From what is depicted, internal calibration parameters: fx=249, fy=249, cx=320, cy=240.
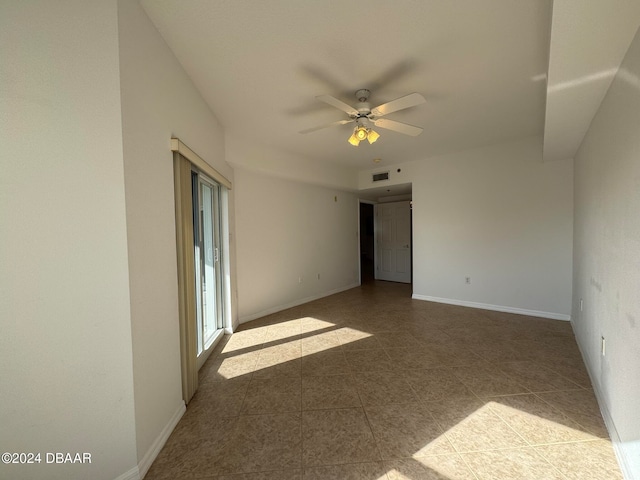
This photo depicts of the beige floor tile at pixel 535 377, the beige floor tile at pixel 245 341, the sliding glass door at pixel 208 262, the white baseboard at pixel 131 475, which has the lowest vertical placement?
the beige floor tile at pixel 535 377

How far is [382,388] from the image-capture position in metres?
2.19

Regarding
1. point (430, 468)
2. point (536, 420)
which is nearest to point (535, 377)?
point (536, 420)

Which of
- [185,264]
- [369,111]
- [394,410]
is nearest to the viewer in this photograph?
[394,410]

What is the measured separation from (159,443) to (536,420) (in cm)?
257

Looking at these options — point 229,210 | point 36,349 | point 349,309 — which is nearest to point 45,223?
point 36,349

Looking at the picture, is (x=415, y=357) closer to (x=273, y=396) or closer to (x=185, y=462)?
(x=273, y=396)

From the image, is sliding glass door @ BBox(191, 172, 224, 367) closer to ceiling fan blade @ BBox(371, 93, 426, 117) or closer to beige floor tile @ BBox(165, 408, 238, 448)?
beige floor tile @ BBox(165, 408, 238, 448)

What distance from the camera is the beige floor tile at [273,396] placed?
1.95m

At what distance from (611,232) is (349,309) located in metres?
3.41

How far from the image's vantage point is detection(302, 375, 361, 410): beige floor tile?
199cm

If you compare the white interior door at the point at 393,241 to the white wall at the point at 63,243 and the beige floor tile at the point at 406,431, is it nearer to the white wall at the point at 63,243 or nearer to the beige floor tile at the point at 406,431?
the beige floor tile at the point at 406,431

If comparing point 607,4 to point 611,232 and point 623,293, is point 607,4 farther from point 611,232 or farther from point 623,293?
point 623,293

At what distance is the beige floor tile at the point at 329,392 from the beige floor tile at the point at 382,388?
0.22ft

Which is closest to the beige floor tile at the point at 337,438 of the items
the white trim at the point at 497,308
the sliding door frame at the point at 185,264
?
the sliding door frame at the point at 185,264
